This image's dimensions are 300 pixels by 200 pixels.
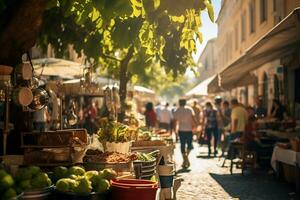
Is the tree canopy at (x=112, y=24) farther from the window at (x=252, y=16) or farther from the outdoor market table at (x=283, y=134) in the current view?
the window at (x=252, y=16)

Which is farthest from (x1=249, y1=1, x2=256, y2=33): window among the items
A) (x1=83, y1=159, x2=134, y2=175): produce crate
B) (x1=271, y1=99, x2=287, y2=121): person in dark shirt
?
(x1=83, y1=159, x2=134, y2=175): produce crate

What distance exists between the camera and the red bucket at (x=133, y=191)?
4.22 metres

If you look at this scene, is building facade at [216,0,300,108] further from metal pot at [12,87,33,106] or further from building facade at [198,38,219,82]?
building facade at [198,38,219,82]

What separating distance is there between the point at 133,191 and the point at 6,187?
113 cm

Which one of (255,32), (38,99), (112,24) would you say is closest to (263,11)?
(255,32)

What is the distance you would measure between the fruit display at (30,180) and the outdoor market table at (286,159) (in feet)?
21.5

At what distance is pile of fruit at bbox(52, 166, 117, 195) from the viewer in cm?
412

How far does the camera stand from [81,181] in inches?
165

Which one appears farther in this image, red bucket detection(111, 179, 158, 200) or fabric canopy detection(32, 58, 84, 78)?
fabric canopy detection(32, 58, 84, 78)

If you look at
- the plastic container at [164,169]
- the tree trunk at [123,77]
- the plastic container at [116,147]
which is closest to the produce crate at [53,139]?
the plastic container at [116,147]

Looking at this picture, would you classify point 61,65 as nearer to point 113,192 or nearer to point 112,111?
point 112,111

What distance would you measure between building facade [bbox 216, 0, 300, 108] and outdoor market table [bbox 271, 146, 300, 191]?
6152 millimetres

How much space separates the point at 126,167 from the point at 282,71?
1352cm

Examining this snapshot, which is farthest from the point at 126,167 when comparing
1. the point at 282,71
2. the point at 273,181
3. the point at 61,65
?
the point at 282,71
